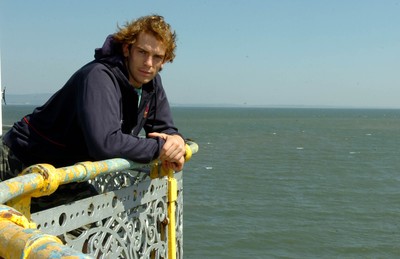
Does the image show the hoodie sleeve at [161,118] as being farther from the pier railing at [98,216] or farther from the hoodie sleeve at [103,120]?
the hoodie sleeve at [103,120]

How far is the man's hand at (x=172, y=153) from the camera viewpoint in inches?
113

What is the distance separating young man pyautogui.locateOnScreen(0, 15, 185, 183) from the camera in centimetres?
259

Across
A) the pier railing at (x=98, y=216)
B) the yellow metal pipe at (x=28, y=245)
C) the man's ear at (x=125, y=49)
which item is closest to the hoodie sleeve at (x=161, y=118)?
the pier railing at (x=98, y=216)

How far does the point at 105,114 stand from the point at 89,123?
9cm

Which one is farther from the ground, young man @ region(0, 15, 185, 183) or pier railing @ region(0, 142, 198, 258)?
young man @ region(0, 15, 185, 183)

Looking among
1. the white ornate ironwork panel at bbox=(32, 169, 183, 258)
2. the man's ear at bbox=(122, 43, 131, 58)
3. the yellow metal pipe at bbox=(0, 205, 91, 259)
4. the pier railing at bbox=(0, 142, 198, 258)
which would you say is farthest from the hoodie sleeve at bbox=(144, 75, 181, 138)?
the yellow metal pipe at bbox=(0, 205, 91, 259)

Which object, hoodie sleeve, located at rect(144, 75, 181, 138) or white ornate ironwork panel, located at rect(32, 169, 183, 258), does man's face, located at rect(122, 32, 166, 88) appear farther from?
white ornate ironwork panel, located at rect(32, 169, 183, 258)

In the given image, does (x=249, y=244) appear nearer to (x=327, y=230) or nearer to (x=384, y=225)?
(x=327, y=230)

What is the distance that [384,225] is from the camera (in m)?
16.6

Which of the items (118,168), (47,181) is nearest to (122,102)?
(118,168)

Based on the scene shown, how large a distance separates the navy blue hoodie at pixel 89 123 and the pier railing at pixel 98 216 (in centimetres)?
12

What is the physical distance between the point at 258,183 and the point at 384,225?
25.7 ft

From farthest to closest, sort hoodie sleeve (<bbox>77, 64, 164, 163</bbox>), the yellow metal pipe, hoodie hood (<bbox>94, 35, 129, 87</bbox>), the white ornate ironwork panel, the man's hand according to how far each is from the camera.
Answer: the man's hand → hoodie hood (<bbox>94, 35, 129, 87</bbox>) → hoodie sleeve (<bbox>77, 64, 164, 163</bbox>) → the white ornate ironwork panel → the yellow metal pipe

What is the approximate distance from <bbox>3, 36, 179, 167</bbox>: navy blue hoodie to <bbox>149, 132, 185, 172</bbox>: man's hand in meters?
0.05
